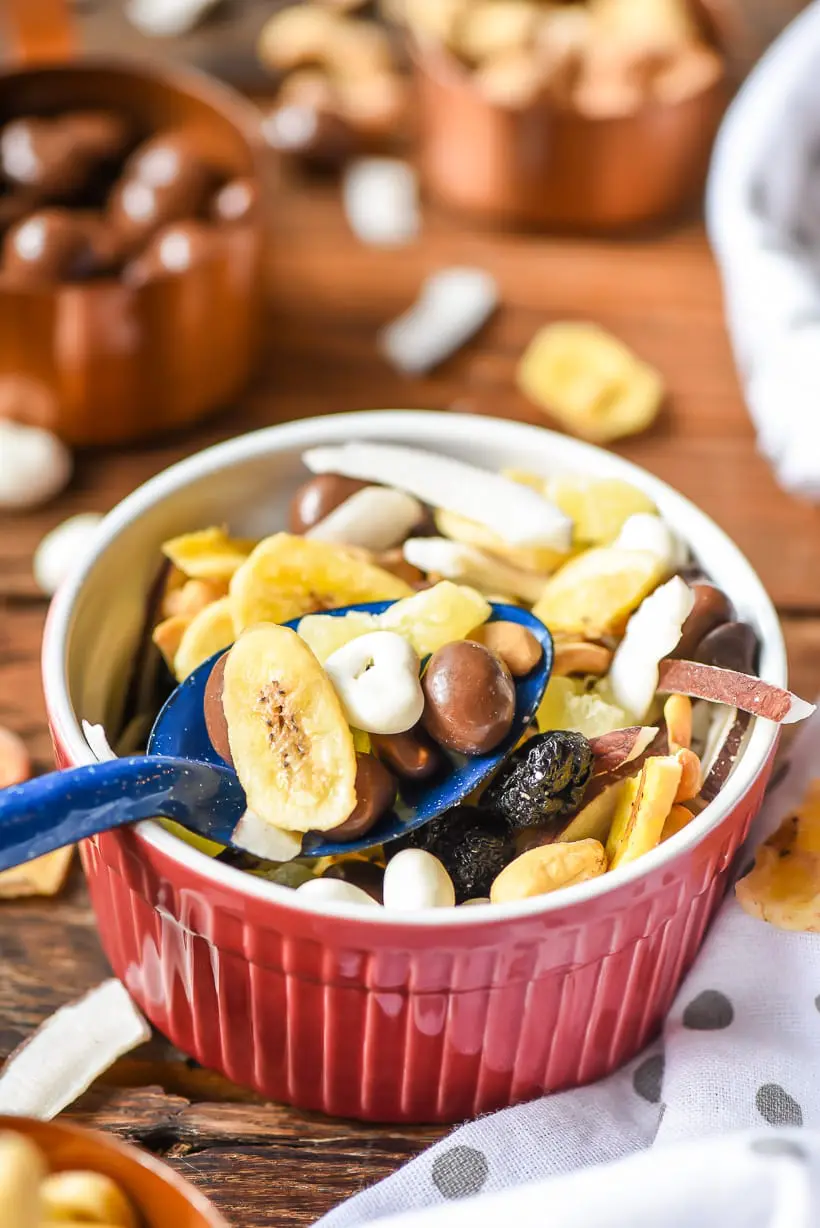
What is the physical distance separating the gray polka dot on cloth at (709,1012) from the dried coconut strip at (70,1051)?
0.77 feet

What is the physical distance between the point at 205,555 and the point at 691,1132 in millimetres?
325

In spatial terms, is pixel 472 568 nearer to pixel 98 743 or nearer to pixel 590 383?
pixel 98 743

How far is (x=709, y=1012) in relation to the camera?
0.59 metres

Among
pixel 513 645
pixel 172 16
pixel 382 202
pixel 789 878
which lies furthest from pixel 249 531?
pixel 172 16

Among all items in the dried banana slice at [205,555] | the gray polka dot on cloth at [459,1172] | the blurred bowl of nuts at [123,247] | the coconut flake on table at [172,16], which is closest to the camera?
the gray polka dot on cloth at [459,1172]

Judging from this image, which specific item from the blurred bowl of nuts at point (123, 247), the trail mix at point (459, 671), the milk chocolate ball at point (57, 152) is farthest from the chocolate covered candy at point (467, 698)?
the milk chocolate ball at point (57, 152)

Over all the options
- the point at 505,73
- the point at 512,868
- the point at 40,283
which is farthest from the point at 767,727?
the point at 505,73

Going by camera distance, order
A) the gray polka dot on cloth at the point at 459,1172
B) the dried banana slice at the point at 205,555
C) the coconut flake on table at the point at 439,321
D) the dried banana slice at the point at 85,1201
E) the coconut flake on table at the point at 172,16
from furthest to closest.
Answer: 1. the coconut flake on table at the point at 172,16
2. the coconut flake on table at the point at 439,321
3. the dried banana slice at the point at 205,555
4. the gray polka dot on cloth at the point at 459,1172
5. the dried banana slice at the point at 85,1201

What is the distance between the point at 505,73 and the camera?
100 cm

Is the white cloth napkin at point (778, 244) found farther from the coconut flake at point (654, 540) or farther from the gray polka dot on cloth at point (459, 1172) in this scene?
the gray polka dot on cloth at point (459, 1172)

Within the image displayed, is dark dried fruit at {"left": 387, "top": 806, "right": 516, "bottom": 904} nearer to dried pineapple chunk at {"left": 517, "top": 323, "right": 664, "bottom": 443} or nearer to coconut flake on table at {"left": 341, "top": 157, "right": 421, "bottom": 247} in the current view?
dried pineapple chunk at {"left": 517, "top": 323, "right": 664, "bottom": 443}

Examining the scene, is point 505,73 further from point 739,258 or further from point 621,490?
point 621,490

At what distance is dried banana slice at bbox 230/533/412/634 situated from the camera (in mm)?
598

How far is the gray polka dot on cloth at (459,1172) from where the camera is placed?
0.54 metres
